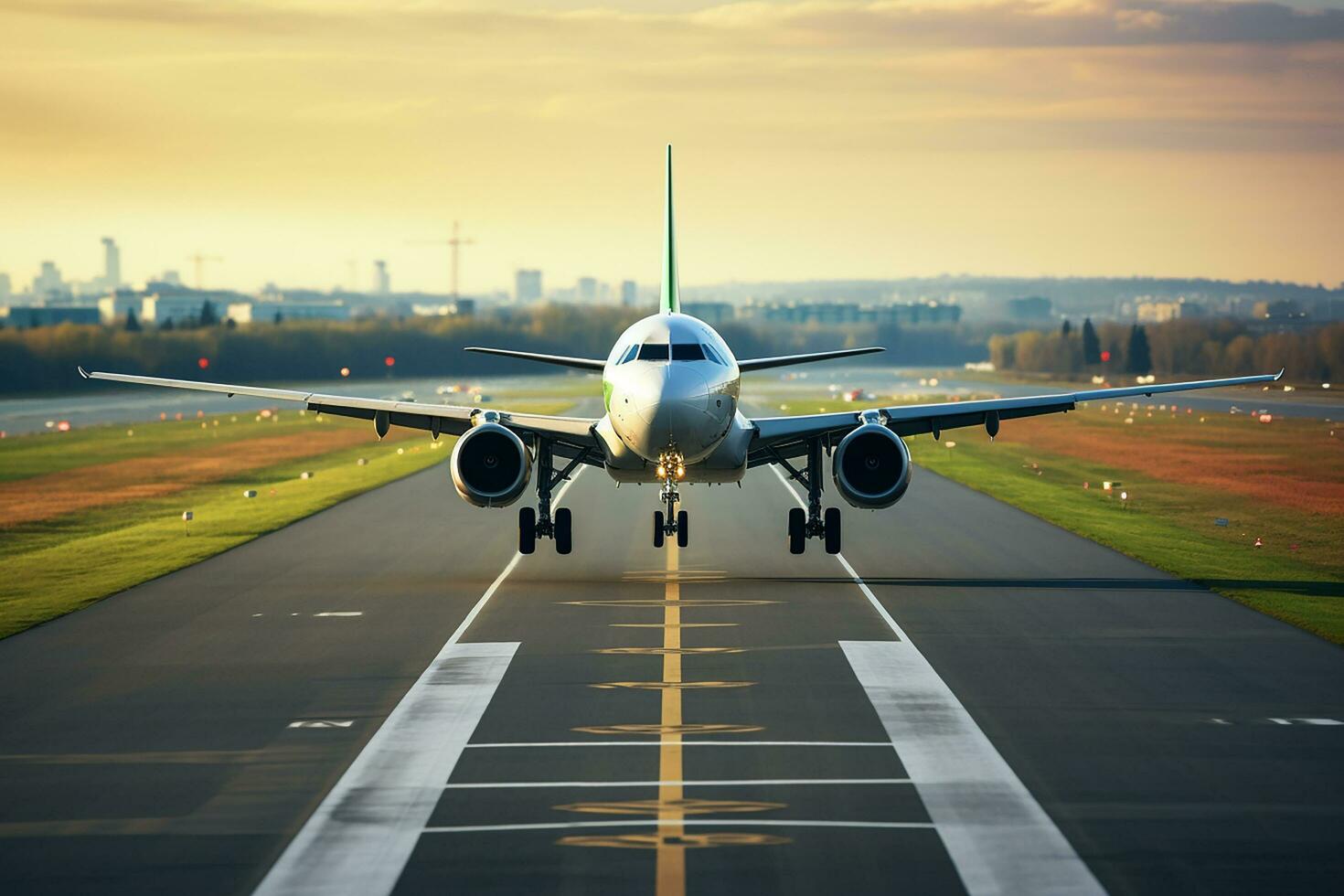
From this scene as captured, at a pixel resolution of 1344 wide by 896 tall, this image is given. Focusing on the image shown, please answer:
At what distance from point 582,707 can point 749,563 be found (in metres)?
15.5

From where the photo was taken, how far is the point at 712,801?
15.6 metres

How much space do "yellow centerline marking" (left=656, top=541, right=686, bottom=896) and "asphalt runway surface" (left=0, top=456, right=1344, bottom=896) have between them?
0.06m

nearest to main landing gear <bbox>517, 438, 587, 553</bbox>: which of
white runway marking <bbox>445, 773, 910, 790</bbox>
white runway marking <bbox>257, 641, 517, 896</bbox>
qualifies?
white runway marking <bbox>257, 641, 517, 896</bbox>

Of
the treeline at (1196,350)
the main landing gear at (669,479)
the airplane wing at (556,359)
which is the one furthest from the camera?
the treeline at (1196,350)

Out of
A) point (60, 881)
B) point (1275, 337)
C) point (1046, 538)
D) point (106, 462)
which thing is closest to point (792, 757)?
point (60, 881)

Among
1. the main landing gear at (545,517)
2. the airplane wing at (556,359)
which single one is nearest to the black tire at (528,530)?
the main landing gear at (545,517)

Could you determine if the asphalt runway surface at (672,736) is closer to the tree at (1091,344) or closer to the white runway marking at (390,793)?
the white runway marking at (390,793)

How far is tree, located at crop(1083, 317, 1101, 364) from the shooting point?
164 meters

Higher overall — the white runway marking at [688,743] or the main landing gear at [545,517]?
the main landing gear at [545,517]

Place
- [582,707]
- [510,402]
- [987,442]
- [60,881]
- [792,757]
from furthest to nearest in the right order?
[510,402] < [987,442] < [582,707] < [792,757] < [60,881]

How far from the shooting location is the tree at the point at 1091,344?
540ft

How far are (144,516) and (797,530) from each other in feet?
77.4

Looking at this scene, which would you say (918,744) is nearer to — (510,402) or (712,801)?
(712,801)

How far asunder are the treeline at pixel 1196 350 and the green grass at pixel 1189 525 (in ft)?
165
